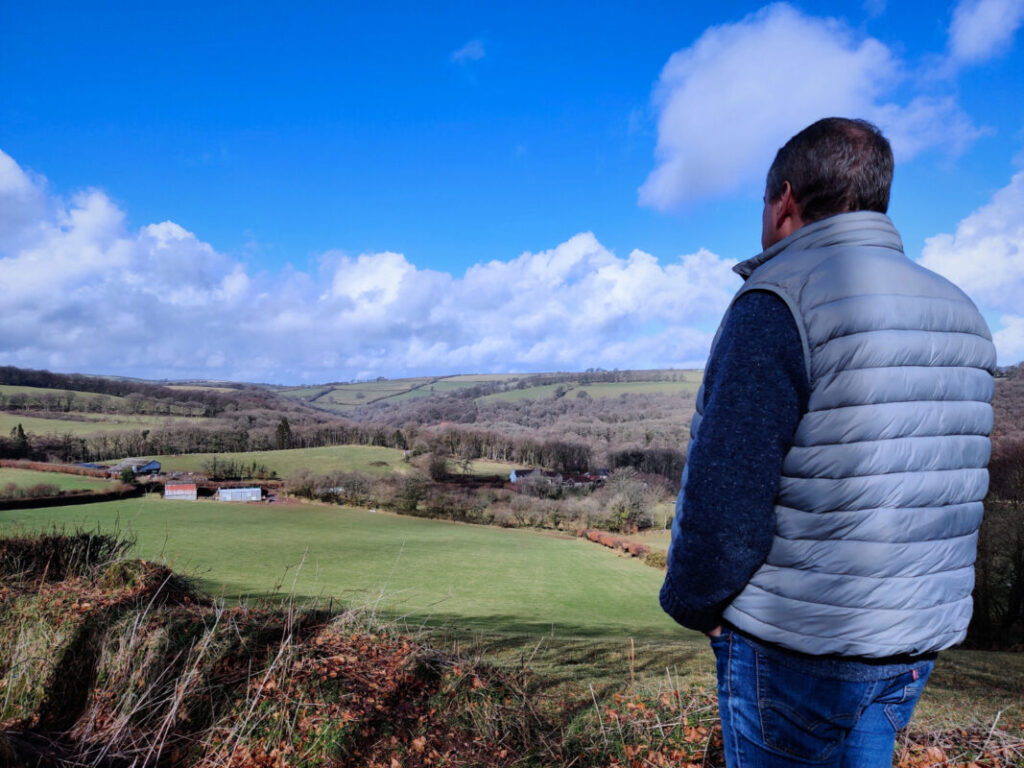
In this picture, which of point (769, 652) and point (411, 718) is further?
point (411, 718)

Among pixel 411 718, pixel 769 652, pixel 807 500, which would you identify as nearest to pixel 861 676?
pixel 769 652

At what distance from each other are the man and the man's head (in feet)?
0.28

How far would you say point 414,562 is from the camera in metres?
29.1

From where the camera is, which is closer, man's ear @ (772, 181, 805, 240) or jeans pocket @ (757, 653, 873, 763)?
jeans pocket @ (757, 653, 873, 763)

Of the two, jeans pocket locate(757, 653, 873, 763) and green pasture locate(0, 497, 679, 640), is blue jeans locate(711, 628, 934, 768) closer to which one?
jeans pocket locate(757, 653, 873, 763)

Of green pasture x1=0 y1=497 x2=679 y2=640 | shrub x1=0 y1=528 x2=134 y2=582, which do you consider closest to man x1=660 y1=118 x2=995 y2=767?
shrub x1=0 y1=528 x2=134 y2=582

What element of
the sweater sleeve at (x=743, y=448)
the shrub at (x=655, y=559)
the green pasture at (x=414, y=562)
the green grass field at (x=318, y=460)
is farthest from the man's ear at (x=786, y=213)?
the green grass field at (x=318, y=460)

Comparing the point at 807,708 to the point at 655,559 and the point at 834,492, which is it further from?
the point at 655,559

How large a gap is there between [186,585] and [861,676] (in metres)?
8.08

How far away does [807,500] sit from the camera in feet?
4.33

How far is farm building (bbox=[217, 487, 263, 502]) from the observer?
136 ft

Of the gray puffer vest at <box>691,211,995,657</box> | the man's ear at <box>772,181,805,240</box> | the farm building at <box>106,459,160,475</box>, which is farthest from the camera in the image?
the farm building at <box>106,459,160,475</box>

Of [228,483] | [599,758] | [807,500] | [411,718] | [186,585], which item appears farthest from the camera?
[228,483]

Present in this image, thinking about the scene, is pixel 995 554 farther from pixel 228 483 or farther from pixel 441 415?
pixel 441 415
